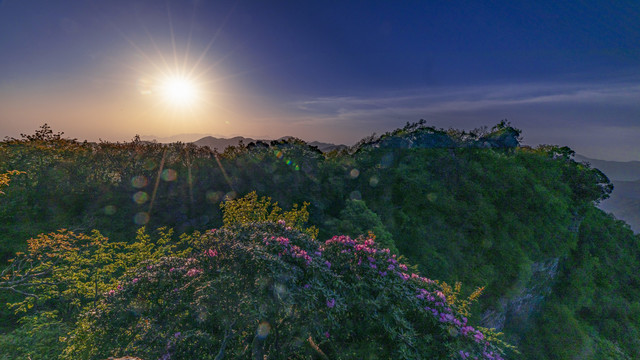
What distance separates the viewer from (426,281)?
5598 millimetres

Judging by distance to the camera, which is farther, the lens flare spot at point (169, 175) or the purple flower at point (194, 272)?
the lens flare spot at point (169, 175)

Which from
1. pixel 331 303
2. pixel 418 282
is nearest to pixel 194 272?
pixel 331 303

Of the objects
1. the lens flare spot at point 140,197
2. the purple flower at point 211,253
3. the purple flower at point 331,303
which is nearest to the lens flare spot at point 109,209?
the lens flare spot at point 140,197

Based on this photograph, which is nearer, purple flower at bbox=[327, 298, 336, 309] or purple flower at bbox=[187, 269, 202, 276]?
purple flower at bbox=[327, 298, 336, 309]

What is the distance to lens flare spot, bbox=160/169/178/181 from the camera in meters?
10.5

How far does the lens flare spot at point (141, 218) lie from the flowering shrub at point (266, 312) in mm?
5461

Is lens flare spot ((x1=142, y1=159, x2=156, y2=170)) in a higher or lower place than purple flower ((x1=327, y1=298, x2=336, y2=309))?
higher

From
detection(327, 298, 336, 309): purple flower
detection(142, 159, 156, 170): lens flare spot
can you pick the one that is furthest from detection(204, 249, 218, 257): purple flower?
detection(142, 159, 156, 170): lens flare spot

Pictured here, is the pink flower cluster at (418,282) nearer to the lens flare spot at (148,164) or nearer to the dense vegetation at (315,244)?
the dense vegetation at (315,244)

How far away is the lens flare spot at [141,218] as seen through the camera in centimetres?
964

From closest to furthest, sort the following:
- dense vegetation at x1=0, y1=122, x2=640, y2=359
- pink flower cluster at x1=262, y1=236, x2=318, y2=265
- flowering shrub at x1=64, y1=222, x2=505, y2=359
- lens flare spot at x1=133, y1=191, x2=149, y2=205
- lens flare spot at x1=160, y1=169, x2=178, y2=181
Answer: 1. flowering shrub at x1=64, y1=222, x2=505, y2=359
2. dense vegetation at x1=0, y1=122, x2=640, y2=359
3. pink flower cluster at x1=262, y1=236, x2=318, y2=265
4. lens flare spot at x1=133, y1=191, x2=149, y2=205
5. lens flare spot at x1=160, y1=169, x2=178, y2=181

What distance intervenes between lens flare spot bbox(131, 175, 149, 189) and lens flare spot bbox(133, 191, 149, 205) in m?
0.30

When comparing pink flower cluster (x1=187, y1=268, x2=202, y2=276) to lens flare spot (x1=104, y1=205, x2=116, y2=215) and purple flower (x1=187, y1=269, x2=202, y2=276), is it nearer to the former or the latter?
purple flower (x1=187, y1=269, x2=202, y2=276)

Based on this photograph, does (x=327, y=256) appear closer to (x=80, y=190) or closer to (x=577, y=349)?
(x=80, y=190)
